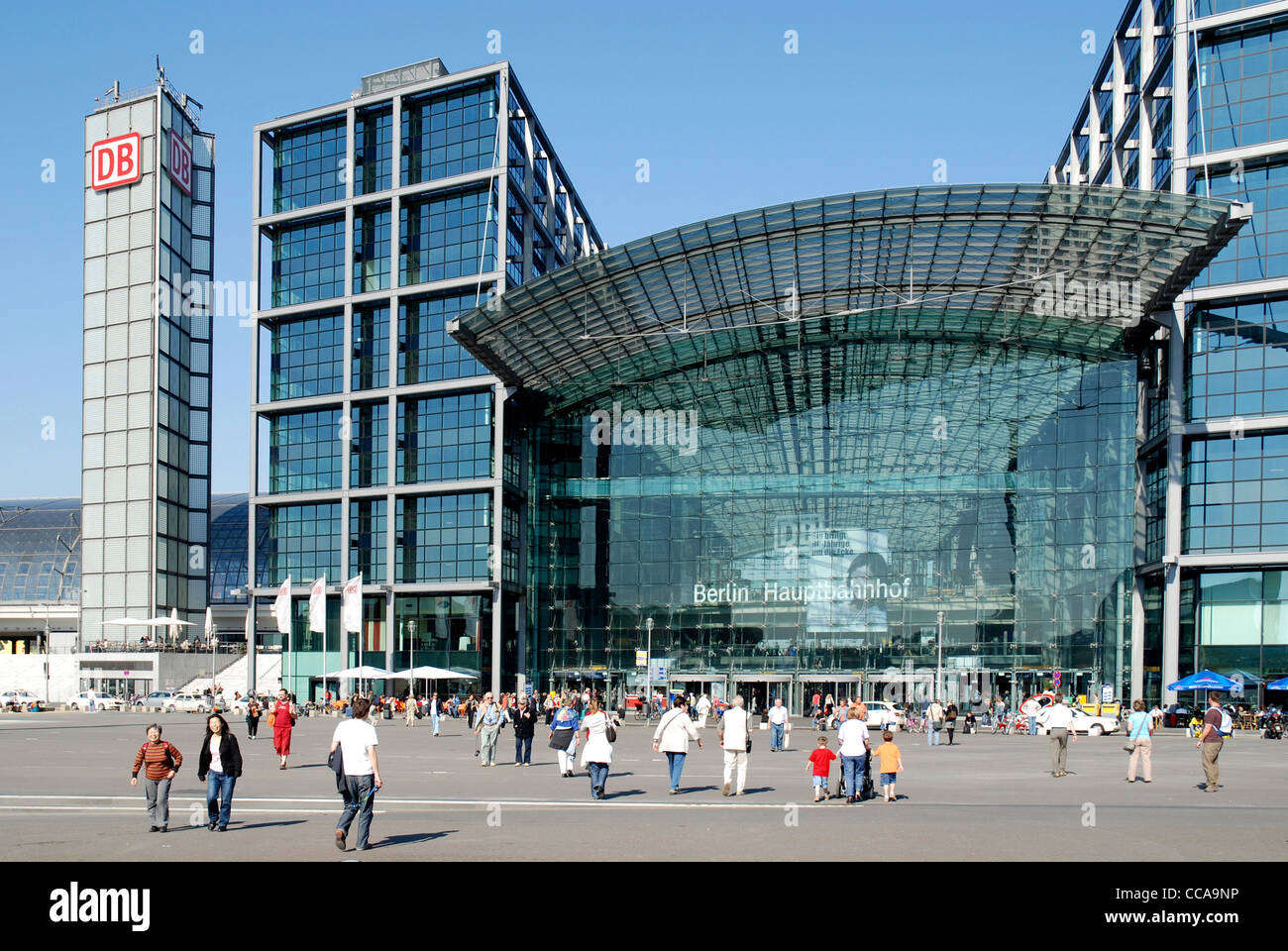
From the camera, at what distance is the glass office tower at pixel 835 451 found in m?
57.1

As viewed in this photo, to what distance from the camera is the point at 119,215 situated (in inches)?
3905

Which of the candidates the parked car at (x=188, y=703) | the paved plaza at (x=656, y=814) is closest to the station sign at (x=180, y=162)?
the parked car at (x=188, y=703)

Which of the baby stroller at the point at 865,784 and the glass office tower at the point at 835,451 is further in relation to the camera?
the glass office tower at the point at 835,451

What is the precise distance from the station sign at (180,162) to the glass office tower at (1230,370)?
251ft

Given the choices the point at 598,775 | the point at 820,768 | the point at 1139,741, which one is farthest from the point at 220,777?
the point at 1139,741

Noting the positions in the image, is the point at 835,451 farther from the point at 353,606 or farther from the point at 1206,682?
the point at 353,606

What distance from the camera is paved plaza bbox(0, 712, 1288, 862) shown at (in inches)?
527

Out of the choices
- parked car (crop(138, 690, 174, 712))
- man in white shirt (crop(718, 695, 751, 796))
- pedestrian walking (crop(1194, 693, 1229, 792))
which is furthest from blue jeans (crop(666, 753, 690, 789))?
parked car (crop(138, 690, 174, 712))

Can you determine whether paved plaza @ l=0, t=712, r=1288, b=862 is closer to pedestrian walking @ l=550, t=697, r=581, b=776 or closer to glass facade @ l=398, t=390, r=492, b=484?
pedestrian walking @ l=550, t=697, r=581, b=776

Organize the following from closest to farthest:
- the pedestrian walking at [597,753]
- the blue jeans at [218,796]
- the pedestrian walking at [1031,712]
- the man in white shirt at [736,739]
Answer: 1. the blue jeans at [218,796]
2. the man in white shirt at [736,739]
3. the pedestrian walking at [597,753]
4. the pedestrian walking at [1031,712]

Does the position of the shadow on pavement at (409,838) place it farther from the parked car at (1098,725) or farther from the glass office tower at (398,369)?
the glass office tower at (398,369)

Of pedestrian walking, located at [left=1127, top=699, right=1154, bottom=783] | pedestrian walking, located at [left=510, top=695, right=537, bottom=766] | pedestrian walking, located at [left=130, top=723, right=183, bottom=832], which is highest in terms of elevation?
pedestrian walking, located at [left=130, top=723, right=183, bottom=832]

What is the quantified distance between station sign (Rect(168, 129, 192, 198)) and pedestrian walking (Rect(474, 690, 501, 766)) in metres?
84.5
